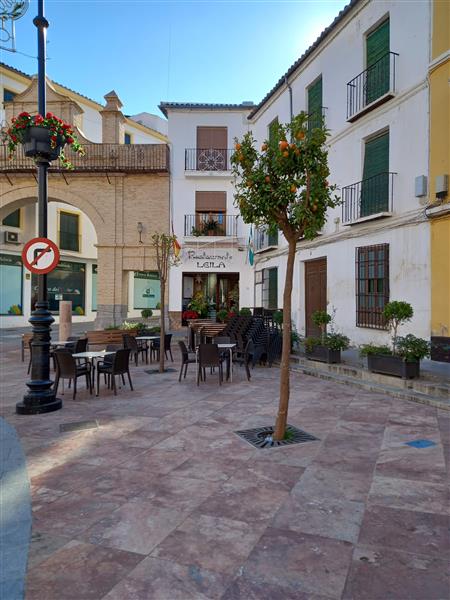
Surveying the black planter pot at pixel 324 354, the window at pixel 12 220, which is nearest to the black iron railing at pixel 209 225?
the window at pixel 12 220

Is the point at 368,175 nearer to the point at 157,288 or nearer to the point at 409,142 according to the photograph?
the point at 409,142

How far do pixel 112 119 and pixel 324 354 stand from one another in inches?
612

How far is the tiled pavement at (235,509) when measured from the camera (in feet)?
7.53

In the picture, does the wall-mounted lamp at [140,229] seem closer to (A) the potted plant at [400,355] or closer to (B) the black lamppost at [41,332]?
(B) the black lamppost at [41,332]

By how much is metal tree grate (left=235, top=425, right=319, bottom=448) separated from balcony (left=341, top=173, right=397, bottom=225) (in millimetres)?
6282

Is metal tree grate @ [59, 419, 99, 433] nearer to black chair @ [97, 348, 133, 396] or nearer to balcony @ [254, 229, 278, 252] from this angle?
black chair @ [97, 348, 133, 396]

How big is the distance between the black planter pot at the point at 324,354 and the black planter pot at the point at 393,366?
1206 millimetres

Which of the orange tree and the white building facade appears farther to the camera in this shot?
the white building facade

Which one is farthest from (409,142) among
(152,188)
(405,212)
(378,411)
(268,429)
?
(152,188)

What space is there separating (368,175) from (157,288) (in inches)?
714

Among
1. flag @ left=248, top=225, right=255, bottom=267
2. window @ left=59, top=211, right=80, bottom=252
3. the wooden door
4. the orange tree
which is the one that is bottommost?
the wooden door

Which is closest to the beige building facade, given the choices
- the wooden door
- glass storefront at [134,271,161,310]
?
glass storefront at [134,271,161,310]

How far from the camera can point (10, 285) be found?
22375mm

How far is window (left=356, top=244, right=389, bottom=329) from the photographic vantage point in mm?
10414
